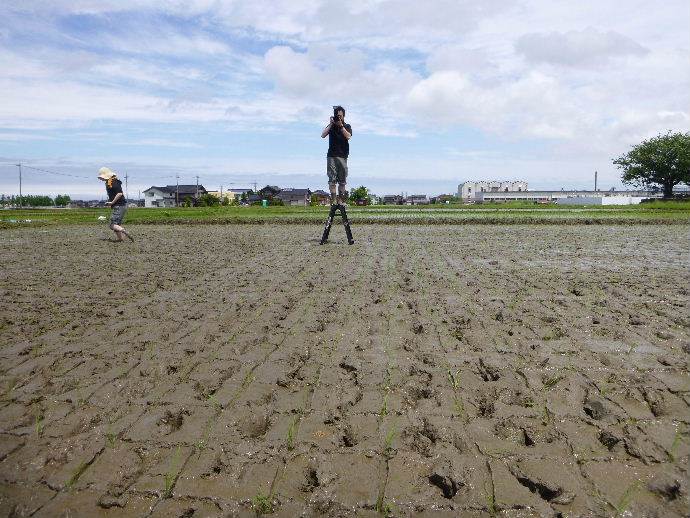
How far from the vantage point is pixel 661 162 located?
317ft

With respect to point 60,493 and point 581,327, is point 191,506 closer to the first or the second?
point 60,493

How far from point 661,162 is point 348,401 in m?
110

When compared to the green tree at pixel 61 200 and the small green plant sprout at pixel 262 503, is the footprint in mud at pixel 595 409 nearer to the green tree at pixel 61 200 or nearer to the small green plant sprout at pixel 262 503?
the small green plant sprout at pixel 262 503

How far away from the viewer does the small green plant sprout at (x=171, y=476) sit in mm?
2559

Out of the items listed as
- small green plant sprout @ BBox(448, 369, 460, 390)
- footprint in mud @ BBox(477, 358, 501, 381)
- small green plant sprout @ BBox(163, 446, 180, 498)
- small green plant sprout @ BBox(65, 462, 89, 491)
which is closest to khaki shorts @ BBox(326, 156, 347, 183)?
footprint in mud @ BBox(477, 358, 501, 381)

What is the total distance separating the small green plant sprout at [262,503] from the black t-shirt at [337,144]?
10.2 metres

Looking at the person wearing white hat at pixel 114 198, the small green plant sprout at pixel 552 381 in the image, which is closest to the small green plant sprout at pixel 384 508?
the small green plant sprout at pixel 552 381

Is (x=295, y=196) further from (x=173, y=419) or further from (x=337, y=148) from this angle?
(x=173, y=419)

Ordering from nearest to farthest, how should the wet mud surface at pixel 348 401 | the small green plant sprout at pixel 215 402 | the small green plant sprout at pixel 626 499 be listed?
the small green plant sprout at pixel 626 499
the wet mud surface at pixel 348 401
the small green plant sprout at pixel 215 402

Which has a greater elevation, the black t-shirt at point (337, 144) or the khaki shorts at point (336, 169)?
the black t-shirt at point (337, 144)

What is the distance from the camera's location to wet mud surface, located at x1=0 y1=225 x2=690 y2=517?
254cm

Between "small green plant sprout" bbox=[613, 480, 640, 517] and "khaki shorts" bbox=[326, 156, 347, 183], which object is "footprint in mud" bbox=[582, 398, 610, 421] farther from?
"khaki shorts" bbox=[326, 156, 347, 183]

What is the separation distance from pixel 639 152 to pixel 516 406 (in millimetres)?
111724

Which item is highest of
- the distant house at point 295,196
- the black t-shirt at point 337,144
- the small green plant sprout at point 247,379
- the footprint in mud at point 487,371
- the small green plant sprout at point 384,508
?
the distant house at point 295,196
